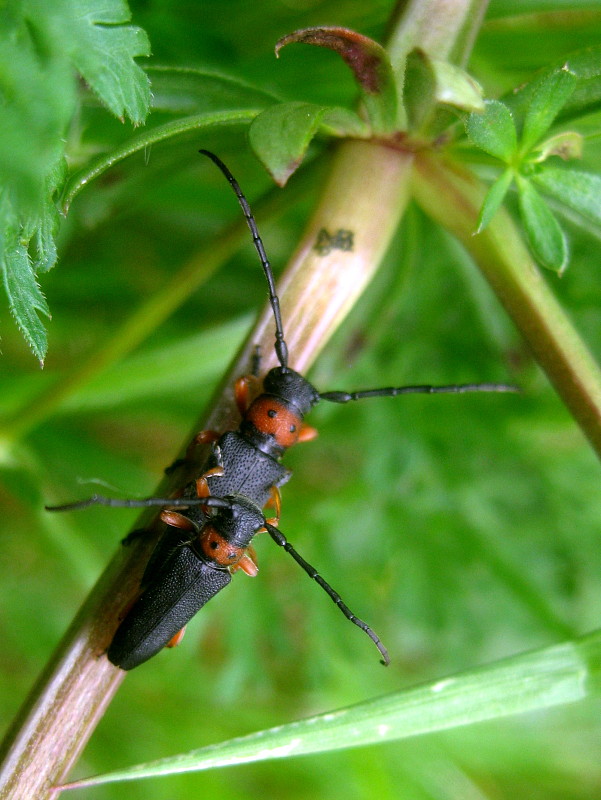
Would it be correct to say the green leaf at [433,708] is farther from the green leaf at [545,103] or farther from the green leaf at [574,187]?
the green leaf at [545,103]

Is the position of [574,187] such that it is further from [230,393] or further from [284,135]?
[230,393]

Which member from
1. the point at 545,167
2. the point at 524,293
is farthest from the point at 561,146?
the point at 524,293

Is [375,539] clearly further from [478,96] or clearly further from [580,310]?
[478,96]

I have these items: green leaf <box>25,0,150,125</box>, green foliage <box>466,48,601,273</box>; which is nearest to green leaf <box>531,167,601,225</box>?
green foliage <box>466,48,601,273</box>

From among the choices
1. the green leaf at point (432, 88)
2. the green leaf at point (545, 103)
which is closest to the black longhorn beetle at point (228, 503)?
the green leaf at point (432, 88)

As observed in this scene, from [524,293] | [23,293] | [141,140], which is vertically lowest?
[23,293]
